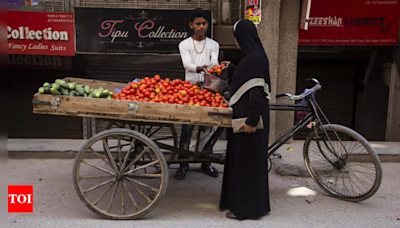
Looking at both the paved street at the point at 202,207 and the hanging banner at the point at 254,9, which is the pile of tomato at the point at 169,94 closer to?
the paved street at the point at 202,207

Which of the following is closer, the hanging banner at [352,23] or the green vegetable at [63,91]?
the green vegetable at [63,91]

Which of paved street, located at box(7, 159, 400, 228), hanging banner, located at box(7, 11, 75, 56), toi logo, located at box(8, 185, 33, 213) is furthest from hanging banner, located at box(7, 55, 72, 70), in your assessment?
toi logo, located at box(8, 185, 33, 213)

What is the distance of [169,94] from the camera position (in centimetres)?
329

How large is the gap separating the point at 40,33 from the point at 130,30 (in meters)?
1.71

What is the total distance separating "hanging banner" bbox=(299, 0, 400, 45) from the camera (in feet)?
22.6

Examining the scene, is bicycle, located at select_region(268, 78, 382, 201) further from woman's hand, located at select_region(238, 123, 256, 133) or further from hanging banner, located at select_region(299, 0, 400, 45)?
hanging banner, located at select_region(299, 0, 400, 45)

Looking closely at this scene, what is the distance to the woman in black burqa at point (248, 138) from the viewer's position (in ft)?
10.1

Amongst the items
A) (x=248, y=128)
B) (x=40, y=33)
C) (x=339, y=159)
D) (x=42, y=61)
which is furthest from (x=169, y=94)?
(x=42, y=61)

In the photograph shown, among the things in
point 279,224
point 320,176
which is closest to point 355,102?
point 320,176

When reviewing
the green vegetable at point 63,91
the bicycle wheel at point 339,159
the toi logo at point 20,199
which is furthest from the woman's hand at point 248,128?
the toi logo at point 20,199

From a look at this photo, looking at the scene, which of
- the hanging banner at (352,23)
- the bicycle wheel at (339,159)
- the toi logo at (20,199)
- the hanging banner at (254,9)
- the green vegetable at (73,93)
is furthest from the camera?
the hanging banner at (352,23)

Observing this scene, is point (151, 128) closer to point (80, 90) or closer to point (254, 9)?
point (80, 90)

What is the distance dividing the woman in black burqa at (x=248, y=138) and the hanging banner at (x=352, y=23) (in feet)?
14.1

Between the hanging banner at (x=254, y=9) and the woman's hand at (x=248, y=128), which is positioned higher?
the hanging banner at (x=254, y=9)
